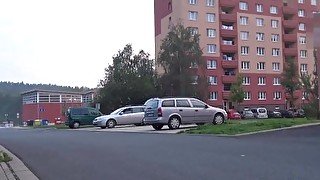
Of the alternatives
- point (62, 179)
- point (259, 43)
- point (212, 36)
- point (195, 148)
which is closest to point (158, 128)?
point (195, 148)

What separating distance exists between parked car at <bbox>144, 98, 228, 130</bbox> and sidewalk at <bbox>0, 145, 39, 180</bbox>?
1364 cm

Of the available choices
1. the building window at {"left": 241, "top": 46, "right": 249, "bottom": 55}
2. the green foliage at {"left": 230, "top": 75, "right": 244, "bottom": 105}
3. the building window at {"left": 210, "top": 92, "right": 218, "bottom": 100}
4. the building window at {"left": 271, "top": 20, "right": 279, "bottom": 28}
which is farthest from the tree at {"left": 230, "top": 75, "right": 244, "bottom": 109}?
the building window at {"left": 271, "top": 20, "right": 279, "bottom": 28}

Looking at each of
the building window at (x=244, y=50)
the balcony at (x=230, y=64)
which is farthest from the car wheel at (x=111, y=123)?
the building window at (x=244, y=50)

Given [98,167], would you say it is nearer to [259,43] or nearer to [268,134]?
[268,134]

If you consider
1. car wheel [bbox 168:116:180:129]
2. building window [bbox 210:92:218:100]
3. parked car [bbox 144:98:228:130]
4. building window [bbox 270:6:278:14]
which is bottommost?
car wheel [bbox 168:116:180:129]

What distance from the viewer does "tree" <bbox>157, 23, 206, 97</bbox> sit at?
65250mm

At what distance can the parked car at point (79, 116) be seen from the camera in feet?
138

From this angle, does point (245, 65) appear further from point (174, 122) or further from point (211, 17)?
point (174, 122)

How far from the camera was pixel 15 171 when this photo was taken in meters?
9.79

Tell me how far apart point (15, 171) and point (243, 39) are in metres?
74.1

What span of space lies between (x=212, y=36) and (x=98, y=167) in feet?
230

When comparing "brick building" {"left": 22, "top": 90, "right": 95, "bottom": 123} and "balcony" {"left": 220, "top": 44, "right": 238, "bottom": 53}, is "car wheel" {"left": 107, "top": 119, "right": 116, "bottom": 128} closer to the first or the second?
"balcony" {"left": 220, "top": 44, "right": 238, "bottom": 53}

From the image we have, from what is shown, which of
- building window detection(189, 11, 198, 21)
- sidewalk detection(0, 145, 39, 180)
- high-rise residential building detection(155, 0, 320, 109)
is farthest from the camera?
high-rise residential building detection(155, 0, 320, 109)


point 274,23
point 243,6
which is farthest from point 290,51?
point 243,6
